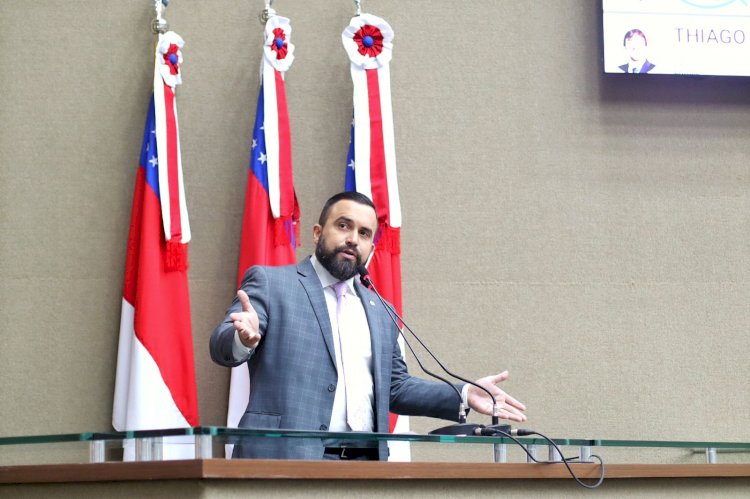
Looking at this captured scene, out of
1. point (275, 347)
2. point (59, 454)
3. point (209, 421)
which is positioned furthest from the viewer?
point (209, 421)

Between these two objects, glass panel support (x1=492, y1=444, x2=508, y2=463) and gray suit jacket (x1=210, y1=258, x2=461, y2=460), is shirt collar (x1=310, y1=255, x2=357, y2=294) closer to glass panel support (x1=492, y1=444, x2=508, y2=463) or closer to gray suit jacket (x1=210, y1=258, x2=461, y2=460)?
gray suit jacket (x1=210, y1=258, x2=461, y2=460)

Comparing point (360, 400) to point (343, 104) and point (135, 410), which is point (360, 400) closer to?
point (135, 410)

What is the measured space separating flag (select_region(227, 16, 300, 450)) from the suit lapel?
35.3 inches

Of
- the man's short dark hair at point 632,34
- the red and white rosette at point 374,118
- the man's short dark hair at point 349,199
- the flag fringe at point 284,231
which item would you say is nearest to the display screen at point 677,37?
the man's short dark hair at point 632,34

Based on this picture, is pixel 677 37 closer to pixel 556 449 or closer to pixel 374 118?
pixel 374 118

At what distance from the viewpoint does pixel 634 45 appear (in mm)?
4473

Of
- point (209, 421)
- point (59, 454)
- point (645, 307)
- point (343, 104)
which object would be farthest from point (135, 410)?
point (645, 307)

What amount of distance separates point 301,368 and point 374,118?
5.13ft

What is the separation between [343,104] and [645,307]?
5.31 feet

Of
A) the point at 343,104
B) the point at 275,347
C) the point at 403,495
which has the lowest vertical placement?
the point at 403,495

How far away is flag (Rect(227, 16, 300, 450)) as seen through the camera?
4.02 meters

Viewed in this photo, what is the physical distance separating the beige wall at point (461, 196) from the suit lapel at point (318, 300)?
1154mm

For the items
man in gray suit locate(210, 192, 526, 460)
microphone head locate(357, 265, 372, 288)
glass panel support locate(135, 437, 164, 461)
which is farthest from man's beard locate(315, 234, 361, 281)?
glass panel support locate(135, 437, 164, 461)

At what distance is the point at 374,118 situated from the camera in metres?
4.17
